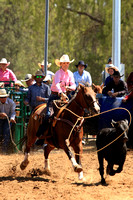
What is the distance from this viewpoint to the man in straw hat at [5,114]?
12164 mm

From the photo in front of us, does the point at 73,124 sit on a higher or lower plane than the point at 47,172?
higher

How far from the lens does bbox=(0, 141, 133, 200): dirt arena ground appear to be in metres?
7.36

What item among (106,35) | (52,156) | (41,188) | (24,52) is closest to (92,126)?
(52,156)

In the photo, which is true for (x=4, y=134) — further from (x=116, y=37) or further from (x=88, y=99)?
(x=88, y=99)

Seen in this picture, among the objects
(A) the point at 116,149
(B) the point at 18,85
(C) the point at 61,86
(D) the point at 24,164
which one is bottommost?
(D) the point at 24,164

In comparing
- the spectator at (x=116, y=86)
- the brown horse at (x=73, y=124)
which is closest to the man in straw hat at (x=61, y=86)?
the brown horse at (x=73, y=124)

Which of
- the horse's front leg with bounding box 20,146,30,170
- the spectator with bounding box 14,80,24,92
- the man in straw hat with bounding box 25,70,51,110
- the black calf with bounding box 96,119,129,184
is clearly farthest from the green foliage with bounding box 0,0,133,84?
the black calf with bounding box 96,119,129,184

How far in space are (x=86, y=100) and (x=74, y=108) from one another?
435mm

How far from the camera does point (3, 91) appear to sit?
475 inches

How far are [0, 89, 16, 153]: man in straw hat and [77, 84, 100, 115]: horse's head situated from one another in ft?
13.0

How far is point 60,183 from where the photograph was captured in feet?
27.8

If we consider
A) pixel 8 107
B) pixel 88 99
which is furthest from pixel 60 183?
pixel 8 107

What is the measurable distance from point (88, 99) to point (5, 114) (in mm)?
4334

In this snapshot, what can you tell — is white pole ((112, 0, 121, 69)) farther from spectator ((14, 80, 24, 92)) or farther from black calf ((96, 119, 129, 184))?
black calf ((96, 119, 129, 184))
